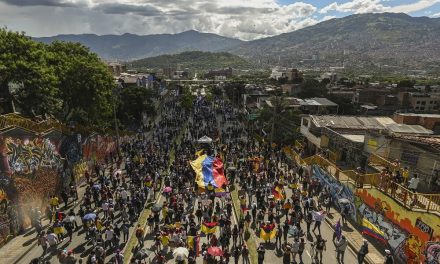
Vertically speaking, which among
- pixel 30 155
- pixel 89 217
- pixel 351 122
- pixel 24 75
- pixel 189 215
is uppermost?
pixel 24 75

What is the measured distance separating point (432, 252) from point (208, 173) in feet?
41.6

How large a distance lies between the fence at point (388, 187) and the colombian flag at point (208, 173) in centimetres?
836

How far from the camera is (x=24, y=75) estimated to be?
24.9 m

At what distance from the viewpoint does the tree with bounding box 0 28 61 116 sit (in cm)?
2453

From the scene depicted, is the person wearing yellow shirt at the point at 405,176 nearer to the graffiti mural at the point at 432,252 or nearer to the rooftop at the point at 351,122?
the graffiti mural at the point at 432,252

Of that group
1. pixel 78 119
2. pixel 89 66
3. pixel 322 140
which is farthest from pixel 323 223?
pixel 78 119

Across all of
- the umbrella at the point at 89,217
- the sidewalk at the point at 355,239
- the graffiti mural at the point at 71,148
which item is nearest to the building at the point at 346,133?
the sidewalk at the point at 355,239

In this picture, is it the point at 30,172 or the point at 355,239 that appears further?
the point at 30,172

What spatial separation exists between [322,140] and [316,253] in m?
18.6

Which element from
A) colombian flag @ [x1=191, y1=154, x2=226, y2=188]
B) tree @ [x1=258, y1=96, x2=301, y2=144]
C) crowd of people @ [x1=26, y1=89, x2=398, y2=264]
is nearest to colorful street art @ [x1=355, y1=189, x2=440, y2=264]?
crowd of people @ [x1=26, y1=89, x2=398, y2=264]

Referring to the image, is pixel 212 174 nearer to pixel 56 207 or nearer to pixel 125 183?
pixel 125 183

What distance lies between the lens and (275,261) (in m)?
16.2

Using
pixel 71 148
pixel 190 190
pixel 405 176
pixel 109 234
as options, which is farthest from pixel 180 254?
pixel 71 148

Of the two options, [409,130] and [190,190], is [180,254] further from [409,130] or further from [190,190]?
[409,130]
